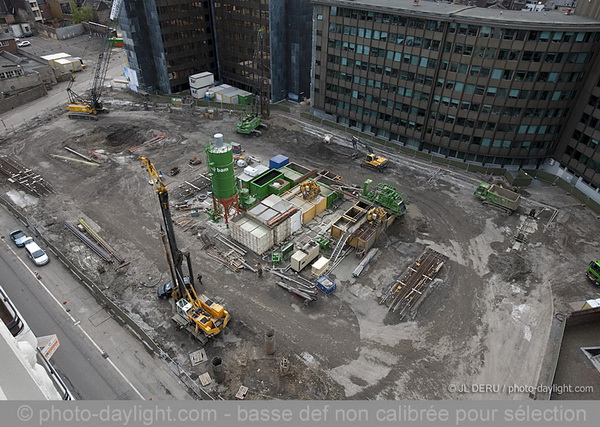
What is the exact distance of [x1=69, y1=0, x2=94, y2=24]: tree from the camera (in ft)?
415

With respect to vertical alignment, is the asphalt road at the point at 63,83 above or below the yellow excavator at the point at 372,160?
above

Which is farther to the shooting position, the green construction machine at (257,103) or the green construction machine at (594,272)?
the green construction machine at (257,103)

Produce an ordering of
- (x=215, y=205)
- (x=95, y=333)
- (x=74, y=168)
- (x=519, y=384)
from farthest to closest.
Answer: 1. (x=74, y=168)
2. (x=215, y=205)
3. (x=95, y=333)
4. (x=519, y=384)

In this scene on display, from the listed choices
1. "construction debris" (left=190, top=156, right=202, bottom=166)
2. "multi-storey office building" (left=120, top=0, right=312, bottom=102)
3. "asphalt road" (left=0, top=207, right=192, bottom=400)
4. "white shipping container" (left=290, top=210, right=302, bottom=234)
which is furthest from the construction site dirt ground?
"multi-storey office building" (left=120, top=0, right=312, bottom=102)

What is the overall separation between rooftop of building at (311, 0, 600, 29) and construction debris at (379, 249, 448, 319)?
3416 cm

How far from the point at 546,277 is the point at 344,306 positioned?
24.0 meters

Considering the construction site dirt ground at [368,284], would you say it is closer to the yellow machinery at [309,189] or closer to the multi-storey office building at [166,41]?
the yellow machinery at [309,189]

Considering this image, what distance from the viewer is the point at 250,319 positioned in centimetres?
3759

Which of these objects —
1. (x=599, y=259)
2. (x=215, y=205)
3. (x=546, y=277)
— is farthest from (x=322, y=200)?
(x=599, y=259)

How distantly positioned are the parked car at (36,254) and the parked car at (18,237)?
1246 mm

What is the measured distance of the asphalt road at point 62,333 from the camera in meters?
31.4

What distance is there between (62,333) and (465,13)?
65152 mm

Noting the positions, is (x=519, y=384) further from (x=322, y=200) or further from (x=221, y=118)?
(x=221, y=118)

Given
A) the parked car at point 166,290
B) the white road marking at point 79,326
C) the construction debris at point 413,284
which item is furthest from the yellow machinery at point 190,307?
the construction debris at point 413,284
